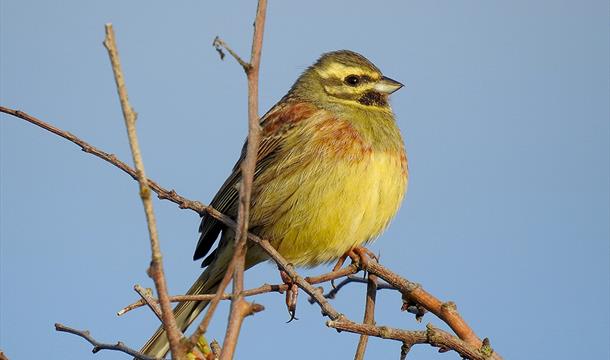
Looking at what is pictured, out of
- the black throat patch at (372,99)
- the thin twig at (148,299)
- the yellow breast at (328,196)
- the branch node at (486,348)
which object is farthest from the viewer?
the black throat patch at (372,99)

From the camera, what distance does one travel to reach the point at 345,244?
5.55 metres

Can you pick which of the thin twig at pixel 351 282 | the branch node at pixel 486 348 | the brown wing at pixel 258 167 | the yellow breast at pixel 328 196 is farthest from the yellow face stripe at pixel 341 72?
the branch node at pixel 486 348

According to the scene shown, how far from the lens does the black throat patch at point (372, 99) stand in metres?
6.20

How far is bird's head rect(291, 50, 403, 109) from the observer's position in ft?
20.5

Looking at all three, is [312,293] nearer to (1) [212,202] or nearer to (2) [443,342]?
(2) [443,342]

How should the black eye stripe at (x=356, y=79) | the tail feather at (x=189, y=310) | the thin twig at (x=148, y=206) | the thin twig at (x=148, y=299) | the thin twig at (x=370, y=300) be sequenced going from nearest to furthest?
the thin twig at (x=148, y=206)
the thin twig at (x=148, y=299)
the thin twig at (x=370, y=300)
the tail feather at (x=189, y=310)
the black eye stripe at (x=356, y=79)

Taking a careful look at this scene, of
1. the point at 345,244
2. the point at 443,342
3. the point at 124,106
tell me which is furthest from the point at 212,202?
the point at 124,106

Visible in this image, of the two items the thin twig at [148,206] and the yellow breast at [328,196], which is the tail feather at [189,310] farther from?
the thin twig at [148,206]

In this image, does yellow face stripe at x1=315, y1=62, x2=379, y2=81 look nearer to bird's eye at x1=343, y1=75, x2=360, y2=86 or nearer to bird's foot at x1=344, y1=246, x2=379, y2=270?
bird's eye at x1=343, y1=75, x2=360, y2=86

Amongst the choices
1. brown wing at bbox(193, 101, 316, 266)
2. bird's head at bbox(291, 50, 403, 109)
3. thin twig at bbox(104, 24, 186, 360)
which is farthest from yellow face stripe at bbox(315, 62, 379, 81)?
thin twig at bbox(104, 24, 186, 360)

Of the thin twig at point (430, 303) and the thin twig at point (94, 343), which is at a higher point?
the thin twig at point (430, 303)

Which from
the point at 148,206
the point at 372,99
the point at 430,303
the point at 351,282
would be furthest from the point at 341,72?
the point at 148,206

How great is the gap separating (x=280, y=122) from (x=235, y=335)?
4361mm

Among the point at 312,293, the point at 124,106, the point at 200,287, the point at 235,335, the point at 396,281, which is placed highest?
the point at 200,287
